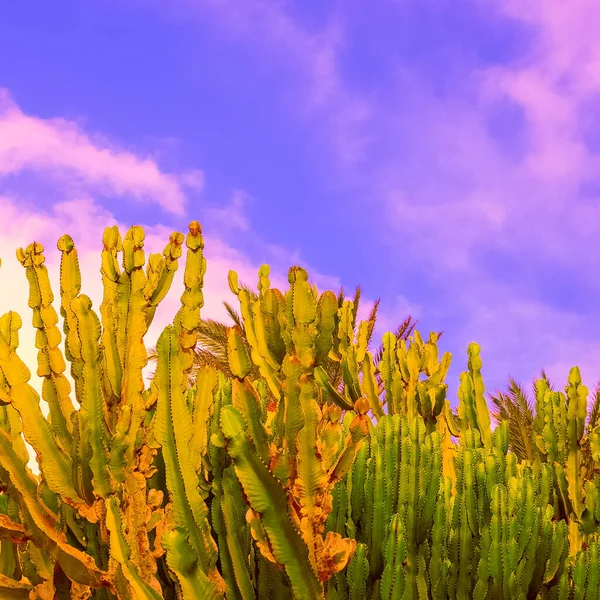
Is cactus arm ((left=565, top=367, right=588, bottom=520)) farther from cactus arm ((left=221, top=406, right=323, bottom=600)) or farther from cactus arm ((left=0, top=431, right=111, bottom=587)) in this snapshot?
cactus arm ((left=0, top=431, right=111, bottom=587))

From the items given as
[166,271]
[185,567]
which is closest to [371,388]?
[166,271]

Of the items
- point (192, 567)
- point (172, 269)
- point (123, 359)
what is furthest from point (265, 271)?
point (192, 567)

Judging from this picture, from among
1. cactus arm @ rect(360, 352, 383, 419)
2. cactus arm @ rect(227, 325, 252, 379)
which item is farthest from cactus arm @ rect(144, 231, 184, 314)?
cactus arm @ rect(360, 352, 383, 419)

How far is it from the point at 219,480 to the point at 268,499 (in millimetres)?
793

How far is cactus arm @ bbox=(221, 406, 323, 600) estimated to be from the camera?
6.95 ft

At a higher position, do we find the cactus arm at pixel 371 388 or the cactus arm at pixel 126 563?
the cactus arm at pixel 371 388

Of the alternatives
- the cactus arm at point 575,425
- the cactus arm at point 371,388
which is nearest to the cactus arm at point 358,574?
the cactus arm at point 371,388

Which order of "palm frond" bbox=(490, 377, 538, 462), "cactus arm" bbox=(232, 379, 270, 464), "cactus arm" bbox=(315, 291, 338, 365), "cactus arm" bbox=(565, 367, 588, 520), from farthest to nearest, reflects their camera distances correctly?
"palm frond" bbox=(490, 377, 538, 462) → "cactus arm" bbox=(565, 367, 588, 520) → "cactus arm" bbox=(315, 291, 338, 365) → "cactus arm" bbox=(232, 379, 270, 464)

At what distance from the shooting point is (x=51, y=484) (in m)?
2.68

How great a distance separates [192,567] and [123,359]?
1.14 metres

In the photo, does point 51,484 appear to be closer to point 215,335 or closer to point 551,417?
point 551,417

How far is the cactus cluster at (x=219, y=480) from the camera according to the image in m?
2.28

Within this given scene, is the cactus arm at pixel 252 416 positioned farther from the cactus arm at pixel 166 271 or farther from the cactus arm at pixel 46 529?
the cactus arm at pixel 166 271

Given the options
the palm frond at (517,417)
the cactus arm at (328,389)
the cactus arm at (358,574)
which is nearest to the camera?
the cactus arm at (358,574)
